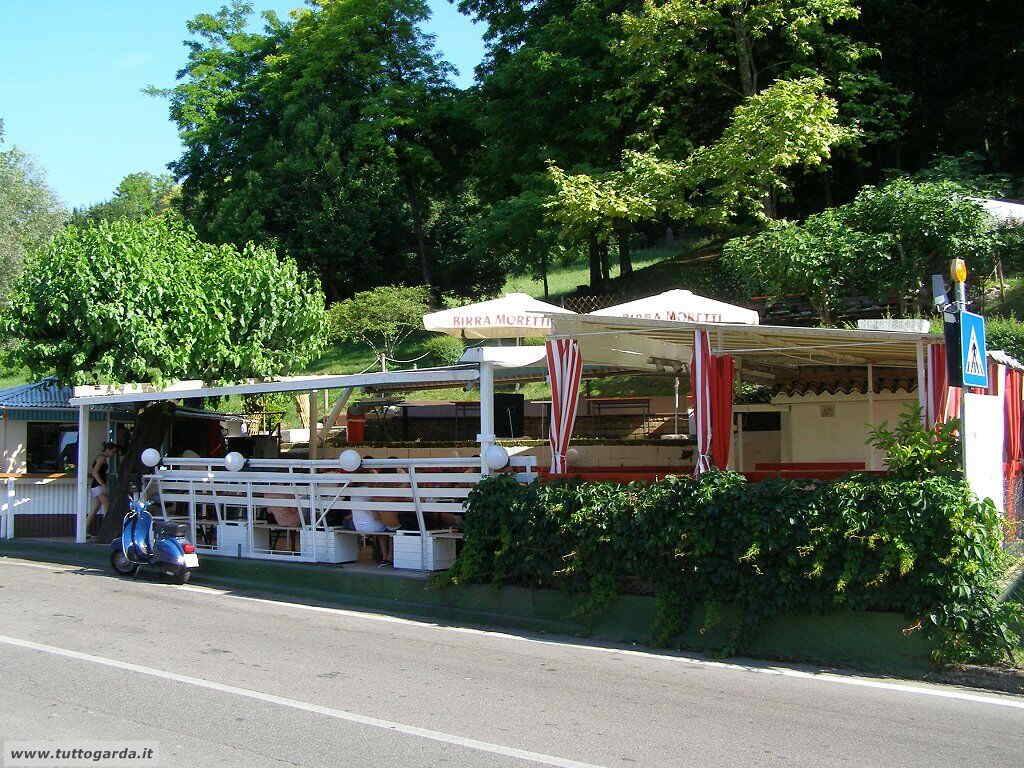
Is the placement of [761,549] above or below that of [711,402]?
below

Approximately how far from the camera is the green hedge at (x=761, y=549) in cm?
767

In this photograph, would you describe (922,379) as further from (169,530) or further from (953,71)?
(953,71)

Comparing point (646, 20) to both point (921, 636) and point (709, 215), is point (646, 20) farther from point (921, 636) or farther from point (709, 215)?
point (921, 636)

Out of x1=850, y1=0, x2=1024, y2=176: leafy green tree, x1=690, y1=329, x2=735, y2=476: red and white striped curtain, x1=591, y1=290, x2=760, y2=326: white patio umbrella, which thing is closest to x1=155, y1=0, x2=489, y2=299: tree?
x1=850, y1=0, x2=1024, y2=176: leafy green tree

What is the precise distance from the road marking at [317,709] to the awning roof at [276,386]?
4230 mm

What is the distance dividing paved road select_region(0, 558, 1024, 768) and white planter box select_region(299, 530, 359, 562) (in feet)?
8.37

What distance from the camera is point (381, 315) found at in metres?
27.7

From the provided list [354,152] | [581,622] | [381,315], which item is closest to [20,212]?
[354,152]

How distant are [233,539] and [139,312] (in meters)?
5.08

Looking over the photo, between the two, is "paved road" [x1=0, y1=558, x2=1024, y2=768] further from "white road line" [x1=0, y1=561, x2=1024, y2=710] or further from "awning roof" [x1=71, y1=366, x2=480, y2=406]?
"awning roof" [x1=71, y1=366, x2=480, y2=406]

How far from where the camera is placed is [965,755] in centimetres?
584

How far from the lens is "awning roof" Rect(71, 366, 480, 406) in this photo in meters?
11.1

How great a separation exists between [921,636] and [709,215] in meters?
15.9

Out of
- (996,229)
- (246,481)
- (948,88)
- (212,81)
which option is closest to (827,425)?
(996,229)
